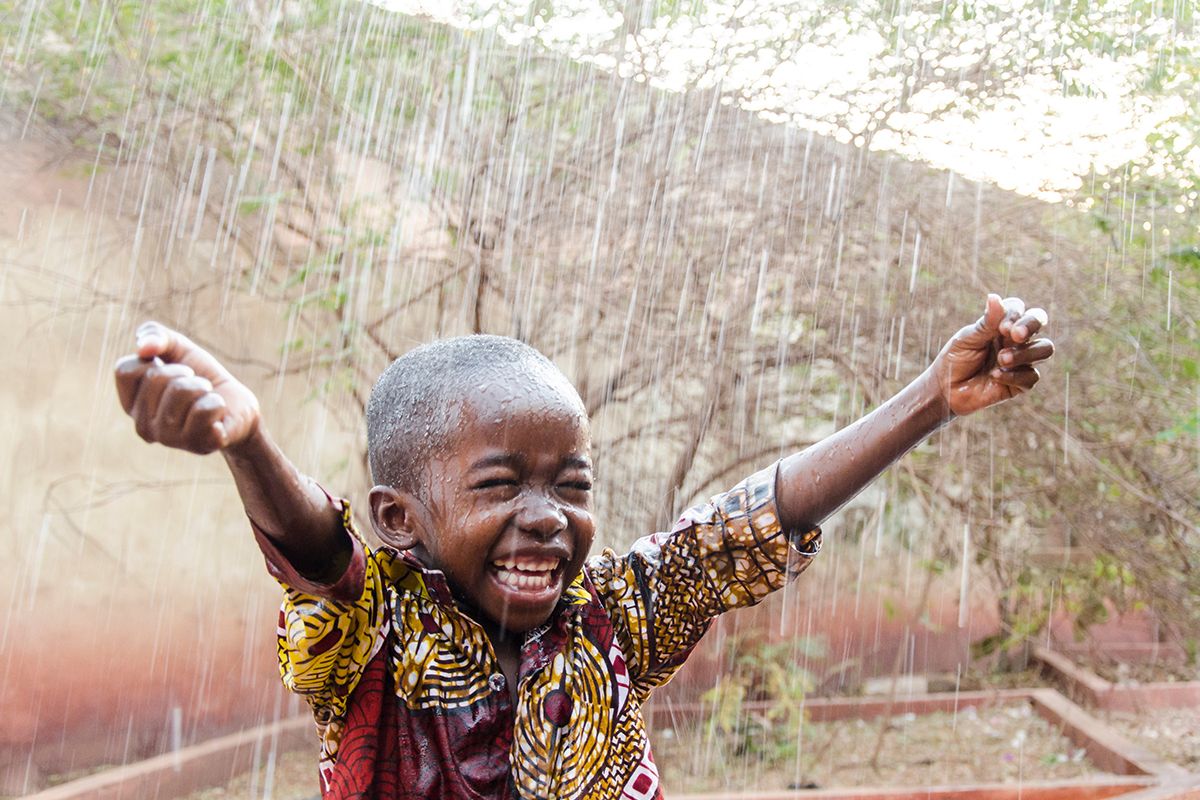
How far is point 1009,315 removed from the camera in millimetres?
1441

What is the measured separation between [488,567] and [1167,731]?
5480 mm

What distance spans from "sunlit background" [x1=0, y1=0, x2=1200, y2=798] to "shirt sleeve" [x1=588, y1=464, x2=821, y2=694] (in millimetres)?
2551

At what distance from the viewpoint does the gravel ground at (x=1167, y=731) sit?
529 centimetres

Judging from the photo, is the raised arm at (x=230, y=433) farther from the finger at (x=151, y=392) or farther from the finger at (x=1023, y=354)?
the finger at (x=1023, y=354)

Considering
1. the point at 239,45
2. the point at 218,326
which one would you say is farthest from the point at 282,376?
the point at 239,45

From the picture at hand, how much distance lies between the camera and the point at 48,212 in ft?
14.8

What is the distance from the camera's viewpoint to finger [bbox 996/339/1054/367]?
4.68ft

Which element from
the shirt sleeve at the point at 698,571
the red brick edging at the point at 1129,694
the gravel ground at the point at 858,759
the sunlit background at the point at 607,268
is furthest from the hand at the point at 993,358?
the red brick edging at the point at 1129,694

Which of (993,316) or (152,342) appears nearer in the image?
(152,342)

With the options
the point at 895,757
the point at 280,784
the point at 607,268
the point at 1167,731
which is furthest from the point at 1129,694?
the point at 280,784

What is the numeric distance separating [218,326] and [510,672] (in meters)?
3.74

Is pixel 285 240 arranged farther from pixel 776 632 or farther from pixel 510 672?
pixel 510 672

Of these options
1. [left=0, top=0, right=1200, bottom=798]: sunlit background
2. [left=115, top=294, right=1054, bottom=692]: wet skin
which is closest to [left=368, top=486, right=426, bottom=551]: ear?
[left=115, top=294, right=1054, bottom=692]: wet skin

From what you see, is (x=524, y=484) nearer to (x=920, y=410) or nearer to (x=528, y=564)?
(x=528, y=564)
